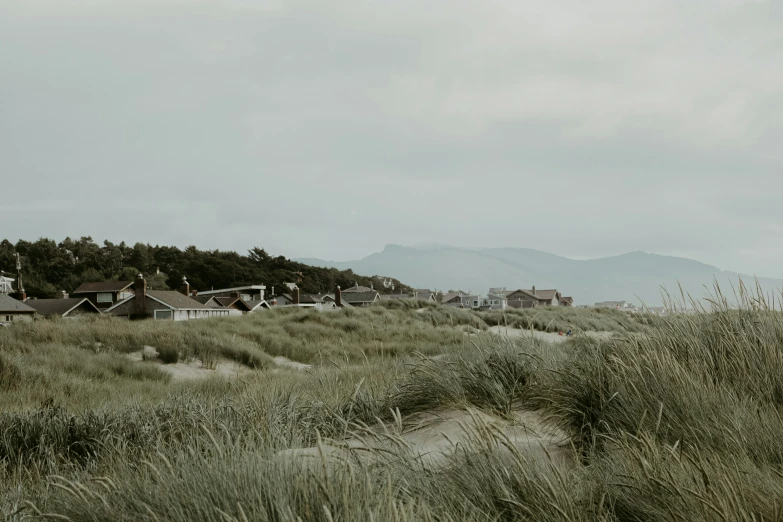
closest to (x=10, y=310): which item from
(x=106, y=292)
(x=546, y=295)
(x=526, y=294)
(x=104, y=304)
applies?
(x=104, y=304)

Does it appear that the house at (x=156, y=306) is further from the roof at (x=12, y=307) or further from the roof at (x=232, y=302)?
the roof at (x=12, y=307)

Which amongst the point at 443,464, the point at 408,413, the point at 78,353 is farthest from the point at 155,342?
the point at 443,464

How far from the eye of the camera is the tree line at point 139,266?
82.1 m

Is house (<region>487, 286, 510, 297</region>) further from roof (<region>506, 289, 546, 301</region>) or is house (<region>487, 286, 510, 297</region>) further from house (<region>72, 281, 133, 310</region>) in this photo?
house (<region>72, 281, 133, 310</region>)

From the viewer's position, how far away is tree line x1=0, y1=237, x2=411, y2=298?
269 feet

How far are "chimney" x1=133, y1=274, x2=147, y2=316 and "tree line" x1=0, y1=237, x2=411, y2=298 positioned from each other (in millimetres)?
28498

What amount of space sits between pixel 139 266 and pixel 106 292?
83.9 feet

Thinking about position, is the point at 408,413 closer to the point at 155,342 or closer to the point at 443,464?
the point at 443,464

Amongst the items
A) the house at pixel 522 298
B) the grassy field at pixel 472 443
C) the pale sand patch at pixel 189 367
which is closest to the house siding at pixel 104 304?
the pale sand patch at pixel 189 367

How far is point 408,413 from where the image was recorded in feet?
15.8

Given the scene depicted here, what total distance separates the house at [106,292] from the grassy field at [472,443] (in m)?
61.3

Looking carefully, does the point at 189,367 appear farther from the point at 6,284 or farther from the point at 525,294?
the point at 525,294

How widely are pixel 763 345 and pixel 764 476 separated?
252cm

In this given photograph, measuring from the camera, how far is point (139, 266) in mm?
90688
